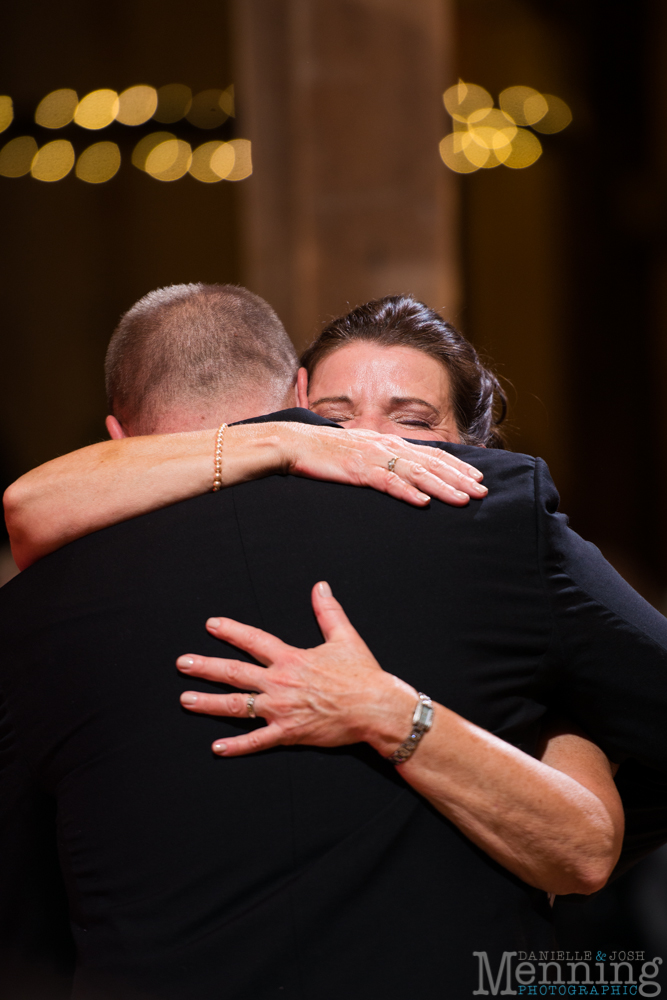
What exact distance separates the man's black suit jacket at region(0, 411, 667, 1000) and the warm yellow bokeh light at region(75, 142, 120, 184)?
432 centimetres

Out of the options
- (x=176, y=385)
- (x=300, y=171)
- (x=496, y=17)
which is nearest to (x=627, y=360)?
(x=496, y=17)

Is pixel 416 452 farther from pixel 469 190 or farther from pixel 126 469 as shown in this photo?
pixel 469 190

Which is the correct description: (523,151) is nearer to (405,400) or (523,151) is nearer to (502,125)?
(502,125)

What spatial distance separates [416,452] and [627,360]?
5.42 metres

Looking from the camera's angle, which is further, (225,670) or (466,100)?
(466,100)

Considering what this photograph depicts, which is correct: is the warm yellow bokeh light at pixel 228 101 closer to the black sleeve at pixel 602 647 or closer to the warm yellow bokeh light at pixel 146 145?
the warm yellow bokeh light at pixel 146 145

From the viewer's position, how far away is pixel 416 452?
123 centimetres

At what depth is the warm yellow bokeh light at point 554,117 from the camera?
591 centimetres

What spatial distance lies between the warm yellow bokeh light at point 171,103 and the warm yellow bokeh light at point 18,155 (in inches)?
28.2

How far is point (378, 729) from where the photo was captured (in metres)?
1.07

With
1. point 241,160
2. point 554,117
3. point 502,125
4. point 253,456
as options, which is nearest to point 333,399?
point 253,456

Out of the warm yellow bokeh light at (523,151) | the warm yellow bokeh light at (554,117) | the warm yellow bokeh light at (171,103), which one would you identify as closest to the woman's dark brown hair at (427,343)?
the warm yellow bokeh light at (171,103)

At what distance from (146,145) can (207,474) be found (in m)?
4.31

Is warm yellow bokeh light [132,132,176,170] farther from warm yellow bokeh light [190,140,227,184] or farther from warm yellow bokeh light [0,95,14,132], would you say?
warm yellow bokeh light [0,95,14,132]
